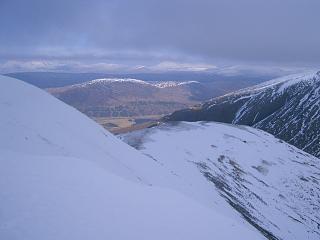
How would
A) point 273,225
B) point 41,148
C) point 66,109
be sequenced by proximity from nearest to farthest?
point 41,148
point 66,109
point 273,225

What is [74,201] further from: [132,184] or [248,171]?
[248,171]

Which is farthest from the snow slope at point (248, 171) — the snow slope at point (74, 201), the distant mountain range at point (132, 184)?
the snow slope at point (74, 201)

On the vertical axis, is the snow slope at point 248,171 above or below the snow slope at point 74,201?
below

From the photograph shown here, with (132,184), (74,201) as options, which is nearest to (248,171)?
(132,184)

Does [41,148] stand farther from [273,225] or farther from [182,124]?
[182,124]

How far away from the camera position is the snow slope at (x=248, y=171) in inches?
1724

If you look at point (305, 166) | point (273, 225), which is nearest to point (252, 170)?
point (305, 166)

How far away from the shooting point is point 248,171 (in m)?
63.6

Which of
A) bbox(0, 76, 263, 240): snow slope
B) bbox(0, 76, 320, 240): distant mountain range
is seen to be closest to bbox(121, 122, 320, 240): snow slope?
bbox(0, 76, 320, 240): distant mountain range

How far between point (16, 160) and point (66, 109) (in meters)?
21.2

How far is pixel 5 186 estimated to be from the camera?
13867 millimetres

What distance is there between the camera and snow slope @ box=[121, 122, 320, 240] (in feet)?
144

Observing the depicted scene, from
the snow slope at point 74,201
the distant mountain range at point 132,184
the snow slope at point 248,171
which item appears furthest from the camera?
the snow slope at point 248,171

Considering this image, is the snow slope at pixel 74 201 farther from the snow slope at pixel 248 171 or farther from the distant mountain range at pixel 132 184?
the snow slope at pixel 248 171
